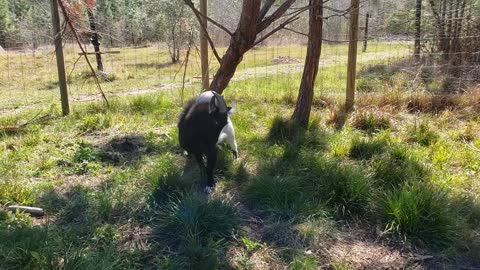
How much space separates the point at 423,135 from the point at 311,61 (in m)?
1.74

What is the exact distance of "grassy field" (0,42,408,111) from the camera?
9719mm

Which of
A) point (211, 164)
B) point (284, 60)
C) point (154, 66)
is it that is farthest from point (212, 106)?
point (154, 66)

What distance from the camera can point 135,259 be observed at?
2.82 metres

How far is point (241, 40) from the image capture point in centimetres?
510

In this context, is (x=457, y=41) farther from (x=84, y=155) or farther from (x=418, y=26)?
(x=84, y=155)

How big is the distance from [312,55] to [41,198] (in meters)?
3.65

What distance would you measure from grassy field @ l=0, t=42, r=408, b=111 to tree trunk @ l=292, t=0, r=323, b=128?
200 cm

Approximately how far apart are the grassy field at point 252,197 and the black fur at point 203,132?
291 millimetres

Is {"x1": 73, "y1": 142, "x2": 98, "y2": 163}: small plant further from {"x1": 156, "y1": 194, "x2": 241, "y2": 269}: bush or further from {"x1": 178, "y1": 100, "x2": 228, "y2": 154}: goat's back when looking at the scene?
{"x1": 156, "y1": 194, "x2": 241, "y2": 269}: bush

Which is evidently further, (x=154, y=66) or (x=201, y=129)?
(x=154, y=66)

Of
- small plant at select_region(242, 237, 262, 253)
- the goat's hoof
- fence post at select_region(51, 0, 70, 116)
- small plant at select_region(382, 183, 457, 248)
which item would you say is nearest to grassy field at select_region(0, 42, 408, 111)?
fence post at select_region(51, 0, 70, 116)


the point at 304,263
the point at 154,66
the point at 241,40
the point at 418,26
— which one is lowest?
the point at 304,263

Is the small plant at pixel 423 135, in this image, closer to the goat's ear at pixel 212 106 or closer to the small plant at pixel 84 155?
the goat's ear at pixel 212 106

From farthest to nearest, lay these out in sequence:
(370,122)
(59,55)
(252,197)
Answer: (59,55)
(370,122)
(252,197)
